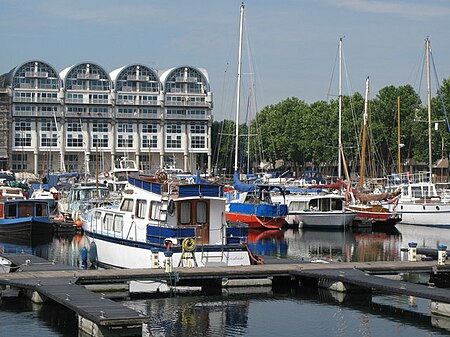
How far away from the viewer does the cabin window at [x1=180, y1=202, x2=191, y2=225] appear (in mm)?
40375

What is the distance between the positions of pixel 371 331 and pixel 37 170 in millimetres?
141594

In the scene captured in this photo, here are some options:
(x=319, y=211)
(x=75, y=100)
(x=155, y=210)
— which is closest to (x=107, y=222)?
(x=155, y=210)

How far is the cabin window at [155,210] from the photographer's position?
1622 inches

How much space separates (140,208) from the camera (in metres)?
42.7

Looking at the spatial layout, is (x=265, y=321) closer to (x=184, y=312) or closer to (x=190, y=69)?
(x=184, y=312)

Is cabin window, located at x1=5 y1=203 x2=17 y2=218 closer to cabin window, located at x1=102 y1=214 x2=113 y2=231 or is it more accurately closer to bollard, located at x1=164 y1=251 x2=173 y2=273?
cabin window, located at x1=102 y1=214 x2=113 y2=231

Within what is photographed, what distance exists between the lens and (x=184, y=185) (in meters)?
39.8

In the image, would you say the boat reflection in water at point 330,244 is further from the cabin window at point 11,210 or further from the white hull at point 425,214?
the cabin window at point 11,210

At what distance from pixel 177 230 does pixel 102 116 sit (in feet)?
431

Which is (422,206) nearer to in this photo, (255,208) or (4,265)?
(255,208)

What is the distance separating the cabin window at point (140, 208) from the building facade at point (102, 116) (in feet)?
384

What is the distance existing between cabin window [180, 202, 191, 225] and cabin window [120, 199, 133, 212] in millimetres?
4052

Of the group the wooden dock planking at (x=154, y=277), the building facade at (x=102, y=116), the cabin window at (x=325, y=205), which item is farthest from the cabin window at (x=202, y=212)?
the building facade at (x=102, y=116)

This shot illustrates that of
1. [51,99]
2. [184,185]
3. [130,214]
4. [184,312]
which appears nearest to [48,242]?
[130,214]
